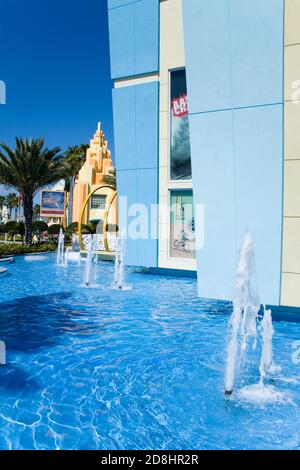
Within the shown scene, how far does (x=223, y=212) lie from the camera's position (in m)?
7.83

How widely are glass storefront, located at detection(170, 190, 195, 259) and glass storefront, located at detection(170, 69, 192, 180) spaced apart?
2.49ft

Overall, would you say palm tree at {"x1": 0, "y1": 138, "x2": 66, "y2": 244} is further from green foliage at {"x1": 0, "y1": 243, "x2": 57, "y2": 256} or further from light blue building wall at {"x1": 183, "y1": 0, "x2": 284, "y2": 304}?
light blue building wall at {"x1": 183, "y1": 0, "x2": 284, "y2": 304}

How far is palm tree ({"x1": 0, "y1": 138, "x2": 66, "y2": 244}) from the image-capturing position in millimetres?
24141

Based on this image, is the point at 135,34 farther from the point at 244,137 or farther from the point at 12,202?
the point at 12,202

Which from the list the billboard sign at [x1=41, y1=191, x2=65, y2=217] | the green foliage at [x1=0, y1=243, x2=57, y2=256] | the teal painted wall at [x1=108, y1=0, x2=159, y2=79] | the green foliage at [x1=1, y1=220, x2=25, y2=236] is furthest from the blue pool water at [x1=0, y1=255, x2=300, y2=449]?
the billboard sign at [x1=41, y1=191, x2=65, y2=217]

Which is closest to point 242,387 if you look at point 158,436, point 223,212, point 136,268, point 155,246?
point 158,436

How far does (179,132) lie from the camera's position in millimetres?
14570

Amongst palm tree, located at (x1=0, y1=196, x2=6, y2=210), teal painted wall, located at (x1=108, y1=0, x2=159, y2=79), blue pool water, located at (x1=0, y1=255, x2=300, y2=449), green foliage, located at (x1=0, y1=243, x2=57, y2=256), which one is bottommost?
blue pool water, located at (x1=0, y1=255, x2=300, y2=449)

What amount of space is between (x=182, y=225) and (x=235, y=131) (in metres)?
7.25

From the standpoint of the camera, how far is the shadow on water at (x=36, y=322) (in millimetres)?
6887

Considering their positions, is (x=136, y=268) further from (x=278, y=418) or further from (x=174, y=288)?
(x=278, y=418)

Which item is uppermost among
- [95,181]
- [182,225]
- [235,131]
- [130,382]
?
[95,181]

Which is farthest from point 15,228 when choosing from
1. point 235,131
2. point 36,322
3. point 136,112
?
point 235,131

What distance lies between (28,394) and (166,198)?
10712 mm
